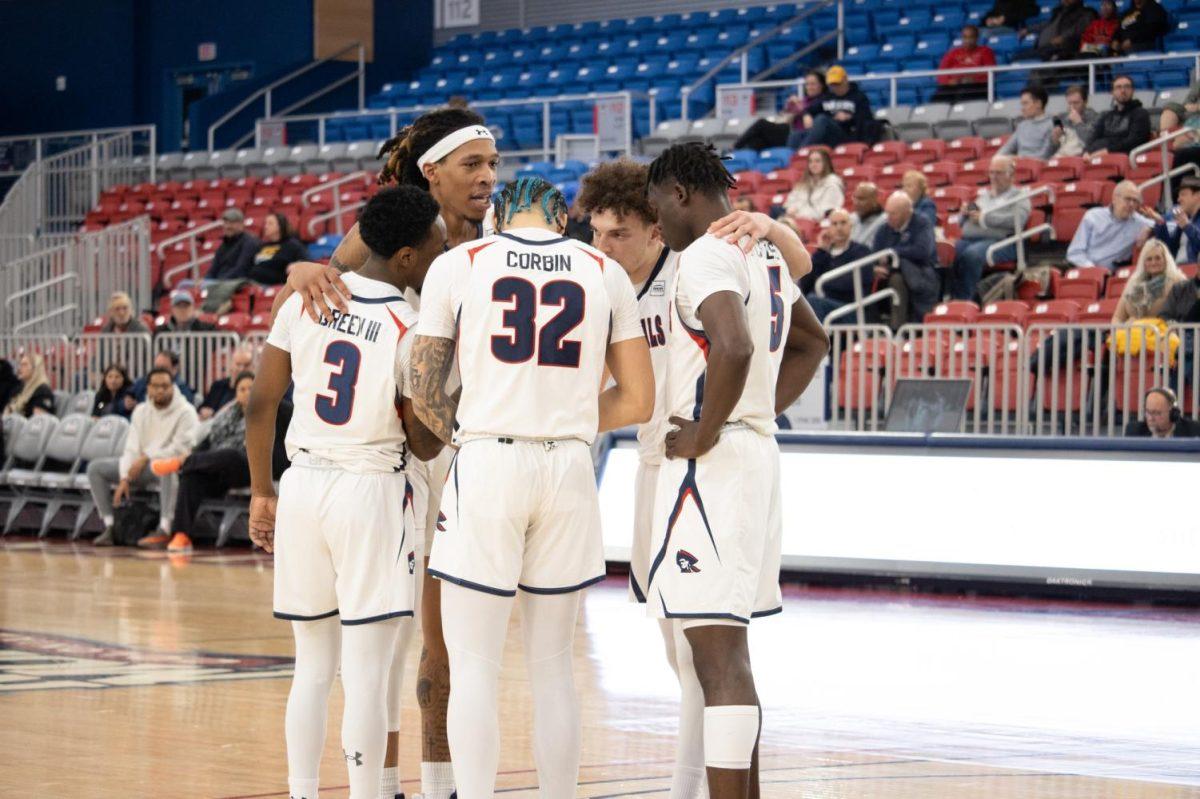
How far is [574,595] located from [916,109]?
1503 centimetres

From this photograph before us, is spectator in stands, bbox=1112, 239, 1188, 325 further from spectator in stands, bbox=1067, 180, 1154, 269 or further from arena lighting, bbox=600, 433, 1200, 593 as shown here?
arena lighting, bbox=600, 433, 1200, 593

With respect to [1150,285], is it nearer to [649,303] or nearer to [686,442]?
[649,303]

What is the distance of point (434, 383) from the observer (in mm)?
4520

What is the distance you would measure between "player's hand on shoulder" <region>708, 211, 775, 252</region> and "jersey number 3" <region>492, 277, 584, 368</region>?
1.37 feet

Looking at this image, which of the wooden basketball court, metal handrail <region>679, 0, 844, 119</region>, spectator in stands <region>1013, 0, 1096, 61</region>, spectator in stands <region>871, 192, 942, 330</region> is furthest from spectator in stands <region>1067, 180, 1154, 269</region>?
metal handrail <region>679, 0, 844, 119</region>

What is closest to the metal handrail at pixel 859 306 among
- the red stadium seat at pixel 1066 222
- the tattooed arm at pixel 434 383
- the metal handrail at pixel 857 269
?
the metal handrail at pixel 857 269

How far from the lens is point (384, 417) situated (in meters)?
4.66

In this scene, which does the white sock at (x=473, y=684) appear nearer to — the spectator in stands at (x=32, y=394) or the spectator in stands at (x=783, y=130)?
the spectator in stands at (x=32, y=394)

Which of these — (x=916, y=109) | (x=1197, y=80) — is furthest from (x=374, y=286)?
(x=916, y=109)

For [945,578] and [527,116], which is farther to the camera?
[527,116]

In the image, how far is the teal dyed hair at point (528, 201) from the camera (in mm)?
4566

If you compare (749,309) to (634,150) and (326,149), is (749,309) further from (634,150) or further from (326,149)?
(326,149)

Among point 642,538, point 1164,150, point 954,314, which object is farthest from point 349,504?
point 1164,150

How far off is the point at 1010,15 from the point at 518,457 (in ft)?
58.2
